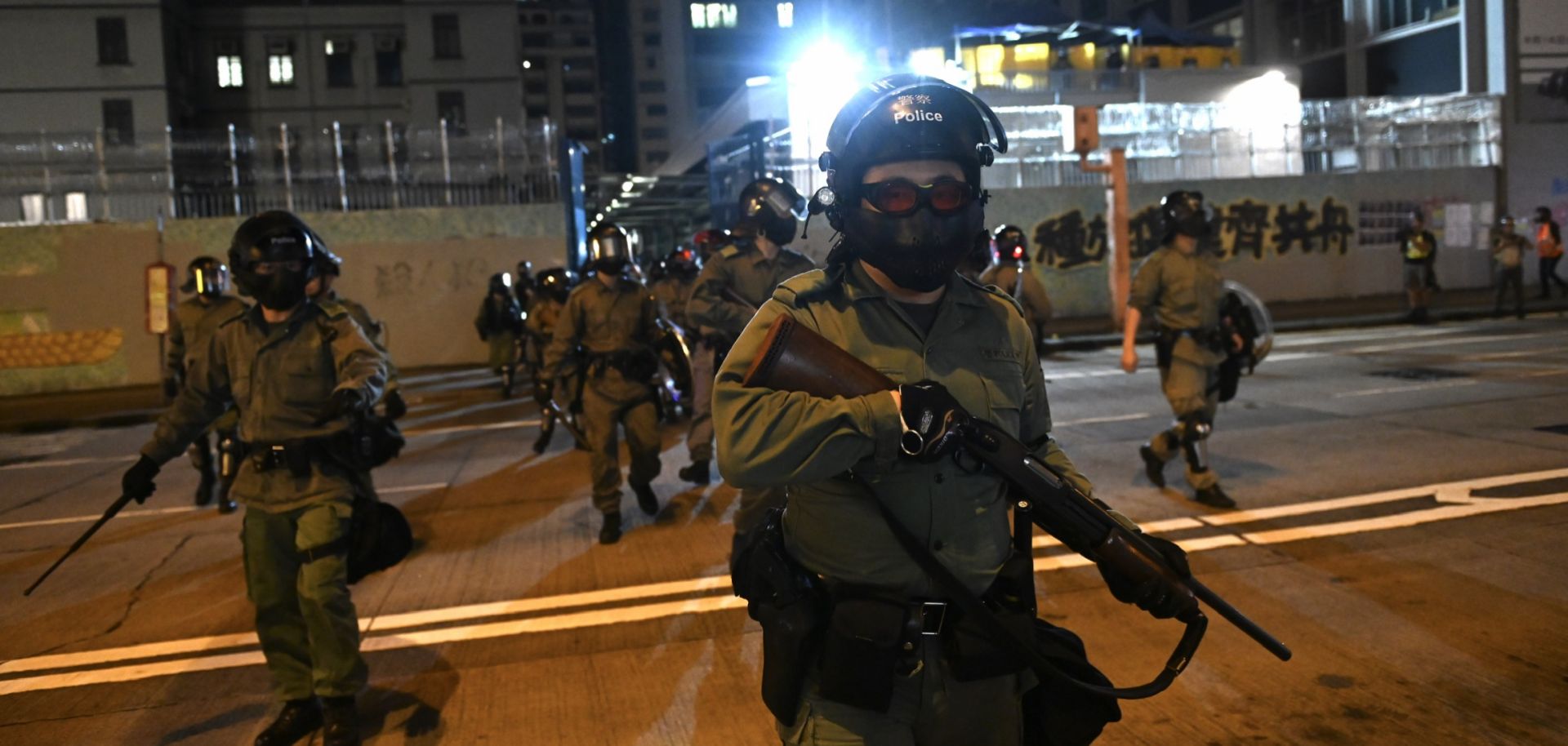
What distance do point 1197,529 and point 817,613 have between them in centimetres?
505

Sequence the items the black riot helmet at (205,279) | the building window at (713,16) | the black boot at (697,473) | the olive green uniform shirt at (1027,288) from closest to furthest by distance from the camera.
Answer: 1. the black riot helmet at (205,279)
2. the black boot at (697,473)
3. the olive green uniform shirt at (1027,288)
4. the building window at (713,16)

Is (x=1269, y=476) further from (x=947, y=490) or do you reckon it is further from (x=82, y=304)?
(x=82, y=304)

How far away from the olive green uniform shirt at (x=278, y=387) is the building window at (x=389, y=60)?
1815 inches

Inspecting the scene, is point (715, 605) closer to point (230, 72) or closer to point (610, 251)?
point (610, 251)

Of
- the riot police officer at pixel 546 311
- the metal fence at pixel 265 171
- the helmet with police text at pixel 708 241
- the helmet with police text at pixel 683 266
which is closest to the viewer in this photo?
the riot police officer at pixel 546 311

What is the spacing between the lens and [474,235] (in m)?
22.6

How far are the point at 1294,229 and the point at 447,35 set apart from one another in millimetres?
33780

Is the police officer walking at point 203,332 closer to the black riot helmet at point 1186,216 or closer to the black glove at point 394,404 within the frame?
the black glove at point 394,404

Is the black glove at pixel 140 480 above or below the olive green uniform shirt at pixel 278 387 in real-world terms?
below

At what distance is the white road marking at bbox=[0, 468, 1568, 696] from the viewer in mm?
5508

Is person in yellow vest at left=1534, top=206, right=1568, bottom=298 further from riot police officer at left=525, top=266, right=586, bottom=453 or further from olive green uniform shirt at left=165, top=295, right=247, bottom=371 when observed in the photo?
olive green uniform shirt at left=165, top=295, right=247, bottom=371

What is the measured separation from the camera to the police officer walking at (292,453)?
442cm

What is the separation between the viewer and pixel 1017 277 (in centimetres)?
1213

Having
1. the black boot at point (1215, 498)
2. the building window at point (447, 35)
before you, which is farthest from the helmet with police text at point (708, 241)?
the building window at point (447, 35)
